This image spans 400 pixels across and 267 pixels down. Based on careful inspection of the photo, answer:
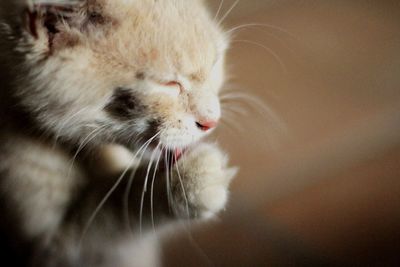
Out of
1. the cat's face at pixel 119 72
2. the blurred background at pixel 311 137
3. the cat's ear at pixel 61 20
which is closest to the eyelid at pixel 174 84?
the cat's face at pixel 119 72

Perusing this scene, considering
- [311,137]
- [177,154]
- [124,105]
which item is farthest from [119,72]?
[311,137]

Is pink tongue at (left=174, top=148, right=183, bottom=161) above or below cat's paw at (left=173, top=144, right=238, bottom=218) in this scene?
above

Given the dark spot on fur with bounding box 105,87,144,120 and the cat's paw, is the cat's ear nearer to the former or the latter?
the dark spot on fur with bounding box 105,87,144,120

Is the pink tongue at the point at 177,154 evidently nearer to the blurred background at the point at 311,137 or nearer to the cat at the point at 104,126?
the cat at the point at 104,126

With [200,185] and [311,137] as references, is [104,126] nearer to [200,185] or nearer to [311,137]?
[200,185]

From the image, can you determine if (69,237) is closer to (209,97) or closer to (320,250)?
(209,97)

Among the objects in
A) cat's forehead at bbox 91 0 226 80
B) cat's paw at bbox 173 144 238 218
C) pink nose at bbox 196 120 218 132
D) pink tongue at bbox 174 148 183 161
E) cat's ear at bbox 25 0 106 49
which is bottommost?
cat's paw at bbox 173 144 238 218

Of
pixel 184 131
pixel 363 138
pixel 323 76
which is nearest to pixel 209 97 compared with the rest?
pixel 184 131

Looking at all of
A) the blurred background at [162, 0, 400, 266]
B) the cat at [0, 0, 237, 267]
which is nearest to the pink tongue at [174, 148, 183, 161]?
the cat at [0, 0, 237, 267]
